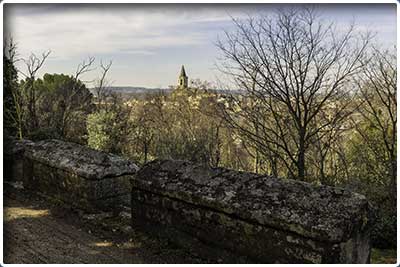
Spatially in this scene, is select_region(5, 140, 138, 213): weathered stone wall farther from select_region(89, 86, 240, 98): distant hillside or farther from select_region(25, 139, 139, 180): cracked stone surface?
select_region(89, 86, 240, 98): distant hillside

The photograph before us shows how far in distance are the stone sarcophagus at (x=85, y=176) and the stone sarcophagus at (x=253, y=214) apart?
3.22ft

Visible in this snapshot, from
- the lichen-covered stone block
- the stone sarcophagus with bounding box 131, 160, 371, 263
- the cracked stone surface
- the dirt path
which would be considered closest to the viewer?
the stone sarcophagus with bounding box 131, 160, 371, 263

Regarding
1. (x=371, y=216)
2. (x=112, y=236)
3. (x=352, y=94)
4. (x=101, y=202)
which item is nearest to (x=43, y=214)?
(x=101, y=202)

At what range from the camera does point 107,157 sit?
637 cm

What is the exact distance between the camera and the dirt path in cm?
473

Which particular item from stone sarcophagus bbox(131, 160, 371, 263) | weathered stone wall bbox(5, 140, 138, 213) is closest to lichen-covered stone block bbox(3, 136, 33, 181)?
weathered stone wall bbox(5, 140, 138, 213)

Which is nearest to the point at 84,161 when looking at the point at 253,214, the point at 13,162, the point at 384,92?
the point at 13,162

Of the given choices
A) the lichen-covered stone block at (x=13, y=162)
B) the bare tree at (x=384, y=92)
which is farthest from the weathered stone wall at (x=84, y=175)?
the bare tree at (x=384, y=92)

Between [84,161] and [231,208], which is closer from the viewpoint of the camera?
[231,208]

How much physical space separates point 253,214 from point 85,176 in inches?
120

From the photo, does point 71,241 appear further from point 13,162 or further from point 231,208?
point 13,162

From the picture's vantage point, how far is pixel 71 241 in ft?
17.3

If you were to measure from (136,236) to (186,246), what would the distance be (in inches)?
36.0

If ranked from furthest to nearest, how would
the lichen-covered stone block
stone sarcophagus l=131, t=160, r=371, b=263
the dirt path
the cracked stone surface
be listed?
the lichen-covered stone block
the cracked stone surface
the dirt path
stone sarcophagus l=131, t=160, r=371, b=263
